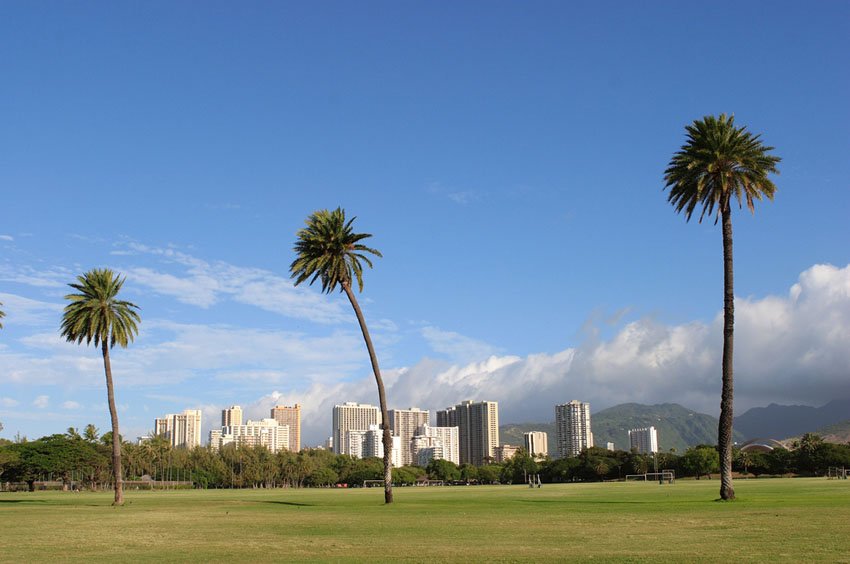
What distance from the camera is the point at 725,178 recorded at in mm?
51031

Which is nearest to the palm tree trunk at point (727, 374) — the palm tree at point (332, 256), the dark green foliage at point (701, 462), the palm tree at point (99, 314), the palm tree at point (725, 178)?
the palm tree at point (725, 178)

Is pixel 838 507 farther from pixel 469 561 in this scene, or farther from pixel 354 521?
pixel 469 561

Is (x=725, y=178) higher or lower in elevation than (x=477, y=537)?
higher

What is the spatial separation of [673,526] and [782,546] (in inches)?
341

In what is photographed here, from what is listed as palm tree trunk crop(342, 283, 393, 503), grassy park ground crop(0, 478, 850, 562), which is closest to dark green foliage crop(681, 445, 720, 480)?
palm tree trunk crop(342, 283, 393, 503)

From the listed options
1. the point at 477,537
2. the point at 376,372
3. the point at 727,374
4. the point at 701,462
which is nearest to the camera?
the point at 477,537

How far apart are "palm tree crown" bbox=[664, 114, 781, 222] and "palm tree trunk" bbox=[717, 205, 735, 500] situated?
134cm

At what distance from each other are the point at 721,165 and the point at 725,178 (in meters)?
0.87

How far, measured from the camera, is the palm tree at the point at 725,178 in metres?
50.4

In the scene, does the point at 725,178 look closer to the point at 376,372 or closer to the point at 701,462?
the point at 376,372

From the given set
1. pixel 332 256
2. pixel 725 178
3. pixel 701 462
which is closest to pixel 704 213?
pixel 725 178

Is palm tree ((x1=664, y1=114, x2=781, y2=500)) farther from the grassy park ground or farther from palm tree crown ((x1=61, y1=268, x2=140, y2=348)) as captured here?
palm tree crown ((x1=61, y1=268, x2=140, y2=348))

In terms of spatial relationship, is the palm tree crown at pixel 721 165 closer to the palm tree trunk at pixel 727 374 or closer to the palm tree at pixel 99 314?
the palm tree trunk at pixel 727 374

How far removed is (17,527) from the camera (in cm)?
4034
